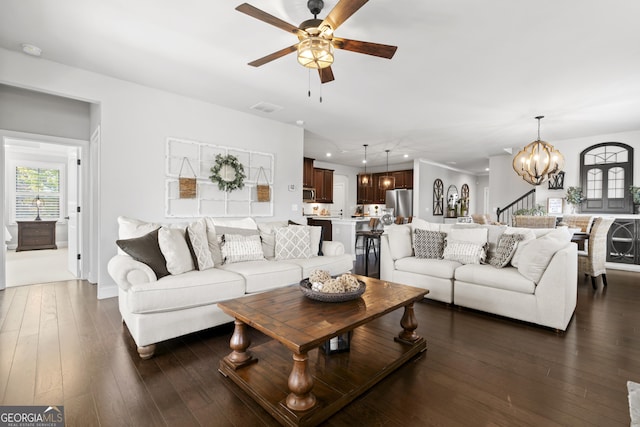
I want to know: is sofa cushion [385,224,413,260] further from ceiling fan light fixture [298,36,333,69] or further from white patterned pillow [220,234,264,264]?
ceiling fan light fixture [298,36,333,69]

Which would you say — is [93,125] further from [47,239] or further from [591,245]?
[591,245]

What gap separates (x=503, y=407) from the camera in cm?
174

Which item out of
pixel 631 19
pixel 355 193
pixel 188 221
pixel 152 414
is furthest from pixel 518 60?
pixel 355 193

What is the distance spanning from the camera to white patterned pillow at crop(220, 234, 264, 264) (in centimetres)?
336

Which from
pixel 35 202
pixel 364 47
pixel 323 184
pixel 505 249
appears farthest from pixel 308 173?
pixel 35 202

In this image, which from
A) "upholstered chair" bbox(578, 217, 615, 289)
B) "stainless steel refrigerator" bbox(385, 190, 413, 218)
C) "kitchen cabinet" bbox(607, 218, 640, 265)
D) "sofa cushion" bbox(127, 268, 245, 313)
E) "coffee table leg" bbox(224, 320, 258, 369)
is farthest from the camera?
"stainless steel refrigerator" bbox(385, 190, 413, 218)

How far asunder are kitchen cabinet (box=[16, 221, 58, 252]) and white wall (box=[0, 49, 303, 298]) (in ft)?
16.8

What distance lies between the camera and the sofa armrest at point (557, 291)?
9.29ft

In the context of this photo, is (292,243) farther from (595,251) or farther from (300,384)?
(595,251)

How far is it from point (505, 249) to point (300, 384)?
2.88m

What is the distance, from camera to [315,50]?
2.31 meters

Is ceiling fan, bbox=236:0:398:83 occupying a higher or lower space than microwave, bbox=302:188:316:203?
higher

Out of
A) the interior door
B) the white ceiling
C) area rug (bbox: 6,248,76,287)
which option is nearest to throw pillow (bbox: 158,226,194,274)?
the white ceiling

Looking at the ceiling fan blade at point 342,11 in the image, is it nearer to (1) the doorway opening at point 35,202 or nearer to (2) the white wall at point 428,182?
(1) the doorway opening at point 35,202
